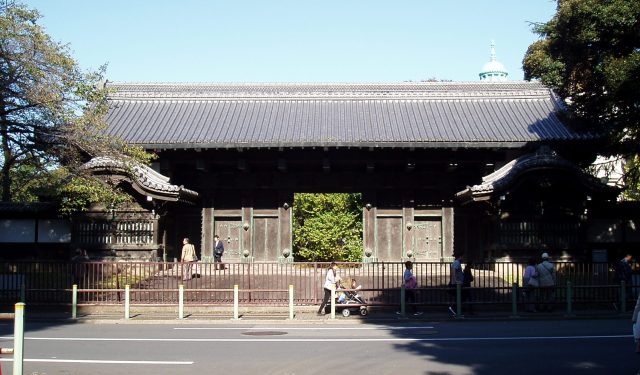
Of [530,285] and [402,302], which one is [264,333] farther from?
[530,285]

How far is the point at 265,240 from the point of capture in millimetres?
31188

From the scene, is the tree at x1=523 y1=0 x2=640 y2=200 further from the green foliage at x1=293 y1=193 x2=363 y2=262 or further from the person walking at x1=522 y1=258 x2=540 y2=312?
the green foliage at x1=293 y1=193 x2=363 y2=262

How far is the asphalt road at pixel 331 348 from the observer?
467 inches

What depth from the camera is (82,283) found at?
23.0 metres

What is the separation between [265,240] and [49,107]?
42.4ft

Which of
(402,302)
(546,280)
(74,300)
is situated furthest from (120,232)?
(546,280)

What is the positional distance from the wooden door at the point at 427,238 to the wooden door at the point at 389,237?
68 cm

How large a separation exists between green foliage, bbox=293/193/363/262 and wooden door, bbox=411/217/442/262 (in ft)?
30.4

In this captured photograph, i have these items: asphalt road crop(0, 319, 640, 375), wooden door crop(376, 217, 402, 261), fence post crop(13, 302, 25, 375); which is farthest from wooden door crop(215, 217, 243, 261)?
fence post crop(13, 302, 25, 375)

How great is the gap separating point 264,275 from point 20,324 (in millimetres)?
16199

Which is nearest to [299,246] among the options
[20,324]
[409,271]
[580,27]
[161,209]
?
[161,209]

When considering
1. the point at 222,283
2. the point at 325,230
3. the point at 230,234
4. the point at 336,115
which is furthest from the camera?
the point at 325,230

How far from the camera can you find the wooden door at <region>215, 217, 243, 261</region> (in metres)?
31.2

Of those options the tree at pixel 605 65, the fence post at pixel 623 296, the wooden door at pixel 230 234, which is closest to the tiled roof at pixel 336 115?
the wooden door at pixel 230 234
